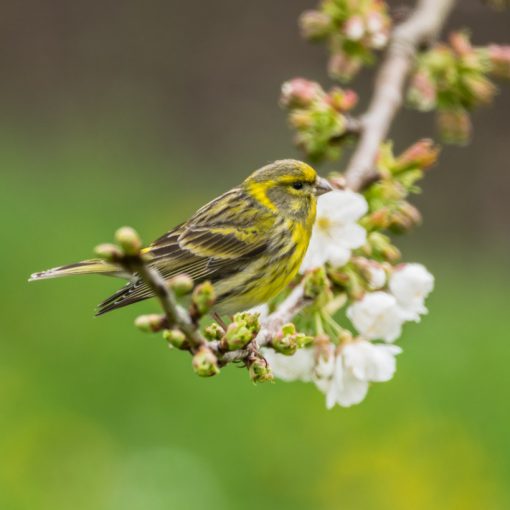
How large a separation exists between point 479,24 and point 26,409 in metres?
6.36

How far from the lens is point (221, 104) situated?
10.2 meters

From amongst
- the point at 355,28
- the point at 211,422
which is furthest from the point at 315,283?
the point at 211,422

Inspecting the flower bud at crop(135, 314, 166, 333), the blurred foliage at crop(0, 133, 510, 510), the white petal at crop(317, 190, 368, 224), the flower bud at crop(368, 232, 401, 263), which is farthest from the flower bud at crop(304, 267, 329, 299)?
the blurred foliage at crop(0, 133, 510, 510)

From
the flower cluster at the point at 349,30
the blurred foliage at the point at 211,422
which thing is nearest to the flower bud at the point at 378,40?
the flower cluster at the point at 349,30

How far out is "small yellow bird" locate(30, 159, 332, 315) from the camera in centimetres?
347

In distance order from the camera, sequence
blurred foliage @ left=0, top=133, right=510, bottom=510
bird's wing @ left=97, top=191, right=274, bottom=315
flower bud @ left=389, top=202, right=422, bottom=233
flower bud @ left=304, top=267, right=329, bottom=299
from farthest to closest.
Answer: blurred foliage @ left=0, top=133, right=510, bottom=510 → bird's wing @ left=97, top=191, right=274, bottom=315 → flower bud @ left=389, top=202, right=422, bottom=233 → flower bud @ left=304, top=267, right=329, bottom=299

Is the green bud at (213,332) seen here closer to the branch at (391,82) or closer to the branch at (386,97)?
the branch at (386,97)

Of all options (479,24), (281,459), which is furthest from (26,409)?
(479,24)

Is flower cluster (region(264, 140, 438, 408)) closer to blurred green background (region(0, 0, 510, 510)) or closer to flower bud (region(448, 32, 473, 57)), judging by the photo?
flower bud (region(448, 32, 473, 57))

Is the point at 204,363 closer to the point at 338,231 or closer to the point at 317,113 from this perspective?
the point at 338,231

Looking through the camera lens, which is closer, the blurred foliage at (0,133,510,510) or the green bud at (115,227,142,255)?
the green bud at (115,227,142,255)

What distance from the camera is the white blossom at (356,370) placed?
9.86ft

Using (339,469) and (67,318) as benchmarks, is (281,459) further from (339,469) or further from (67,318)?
(67,318)

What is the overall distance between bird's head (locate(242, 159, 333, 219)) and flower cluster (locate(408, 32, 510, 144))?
612 mm
